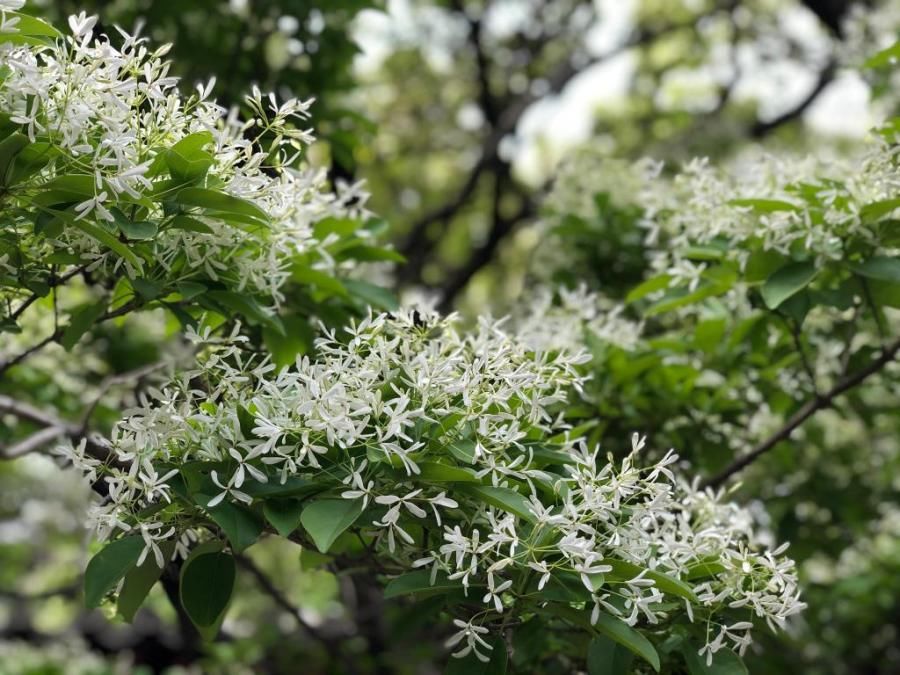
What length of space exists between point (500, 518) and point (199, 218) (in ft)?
2.45

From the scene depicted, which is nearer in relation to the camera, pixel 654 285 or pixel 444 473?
pixel 444 473

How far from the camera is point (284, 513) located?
5.32ft

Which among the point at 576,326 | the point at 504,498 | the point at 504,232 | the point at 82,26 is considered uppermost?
the point at 82,26

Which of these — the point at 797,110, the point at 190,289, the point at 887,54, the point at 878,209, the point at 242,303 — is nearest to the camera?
the point at 190,289

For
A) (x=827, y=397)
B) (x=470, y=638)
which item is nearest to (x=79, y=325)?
(x=470, y=638)

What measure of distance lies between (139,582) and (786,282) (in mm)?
1515

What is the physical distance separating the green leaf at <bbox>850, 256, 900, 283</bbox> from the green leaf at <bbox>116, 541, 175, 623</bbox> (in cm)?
160

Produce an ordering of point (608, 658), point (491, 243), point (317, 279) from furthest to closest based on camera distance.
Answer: point (491, 243) < point (317, 279) < point (608, 658)

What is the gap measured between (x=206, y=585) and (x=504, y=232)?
15.3 ft

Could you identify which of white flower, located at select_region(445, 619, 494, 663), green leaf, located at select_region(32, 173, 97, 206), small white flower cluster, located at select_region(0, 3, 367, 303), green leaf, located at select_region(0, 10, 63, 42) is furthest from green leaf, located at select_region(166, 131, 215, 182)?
white flower, located at select_region(445, 619, 494, 663)

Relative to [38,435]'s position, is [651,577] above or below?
above

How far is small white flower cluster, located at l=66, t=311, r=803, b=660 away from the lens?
5.26 feet

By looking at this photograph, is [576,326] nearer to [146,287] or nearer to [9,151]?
[146,287]

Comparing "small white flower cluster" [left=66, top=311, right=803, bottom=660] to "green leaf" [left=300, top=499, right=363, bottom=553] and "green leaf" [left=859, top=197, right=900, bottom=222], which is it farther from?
"green leaf" [left=859, top=197, right=900, bottom=222]
